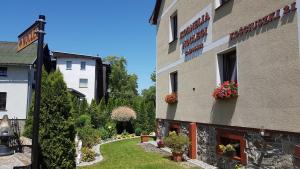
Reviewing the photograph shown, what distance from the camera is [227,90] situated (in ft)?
29.0

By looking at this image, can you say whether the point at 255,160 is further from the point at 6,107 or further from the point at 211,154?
the point at 6,107

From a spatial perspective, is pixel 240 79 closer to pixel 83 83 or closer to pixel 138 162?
pixel 138 162

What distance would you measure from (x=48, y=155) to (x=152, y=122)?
1938 cm

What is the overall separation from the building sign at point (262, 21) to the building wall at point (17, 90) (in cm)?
2218

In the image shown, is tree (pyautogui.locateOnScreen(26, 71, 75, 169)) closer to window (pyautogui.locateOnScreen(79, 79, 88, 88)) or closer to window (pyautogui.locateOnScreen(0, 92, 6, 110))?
window (pyautogui.locateOnScreen(0, 92, 6, 110))

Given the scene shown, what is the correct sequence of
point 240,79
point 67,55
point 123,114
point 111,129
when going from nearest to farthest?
point 240,79 → point 111,129 → point 123,114 → point 67,55

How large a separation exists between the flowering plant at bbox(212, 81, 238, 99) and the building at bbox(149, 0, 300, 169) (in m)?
0.05

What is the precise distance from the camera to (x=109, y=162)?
1165 cm

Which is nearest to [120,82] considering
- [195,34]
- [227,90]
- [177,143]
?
[195,34]

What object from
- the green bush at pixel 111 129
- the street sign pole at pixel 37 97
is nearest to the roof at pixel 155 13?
the green bush at pixel 111 129

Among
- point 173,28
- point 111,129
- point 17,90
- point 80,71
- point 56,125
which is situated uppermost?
point 80,71

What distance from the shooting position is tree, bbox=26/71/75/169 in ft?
24.4

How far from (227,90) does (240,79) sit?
0.55 m

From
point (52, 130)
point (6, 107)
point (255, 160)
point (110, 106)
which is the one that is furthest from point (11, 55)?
point (255, 160)
